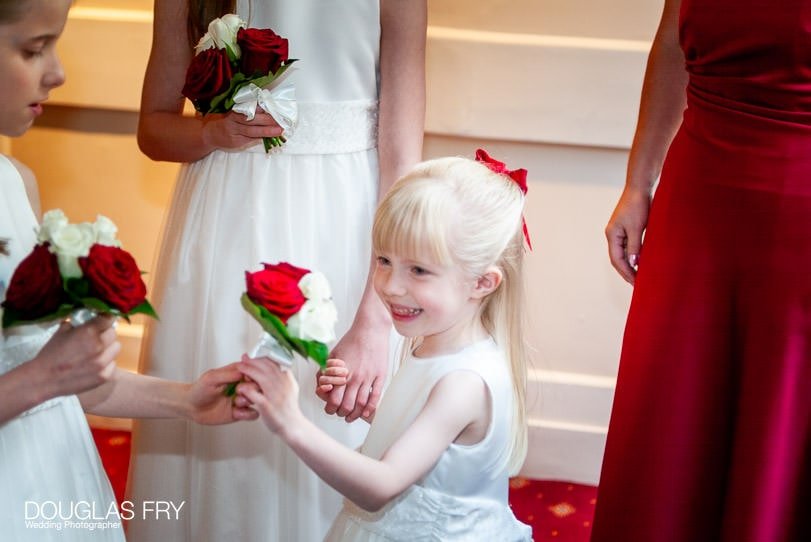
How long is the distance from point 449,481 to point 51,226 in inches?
35.5

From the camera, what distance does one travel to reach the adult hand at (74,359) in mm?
1561

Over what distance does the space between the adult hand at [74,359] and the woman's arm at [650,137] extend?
3.92 ft

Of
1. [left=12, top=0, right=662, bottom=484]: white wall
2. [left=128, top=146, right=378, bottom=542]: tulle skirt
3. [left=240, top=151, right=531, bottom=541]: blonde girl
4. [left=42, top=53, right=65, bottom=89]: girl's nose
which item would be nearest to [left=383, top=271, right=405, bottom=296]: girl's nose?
[left=240, top=151, right=531, bottom=541]: blonde girl

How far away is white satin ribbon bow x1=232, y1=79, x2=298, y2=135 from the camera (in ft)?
6.83

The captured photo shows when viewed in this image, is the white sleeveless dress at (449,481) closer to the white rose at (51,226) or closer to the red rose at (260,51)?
the red rose at (260,51)

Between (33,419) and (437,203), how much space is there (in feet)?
2.78

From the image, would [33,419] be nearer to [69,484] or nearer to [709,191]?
[69,484]

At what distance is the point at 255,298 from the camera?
60.7 inches

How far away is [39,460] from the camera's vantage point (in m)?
1.75

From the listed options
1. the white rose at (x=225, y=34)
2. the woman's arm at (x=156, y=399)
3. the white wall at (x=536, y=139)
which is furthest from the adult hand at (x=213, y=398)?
the white wall at (x=536, y=139)

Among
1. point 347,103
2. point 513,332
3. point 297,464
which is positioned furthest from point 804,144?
point 297,464

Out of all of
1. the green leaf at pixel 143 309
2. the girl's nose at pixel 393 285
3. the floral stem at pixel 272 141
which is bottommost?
the girl's nose at pixel 393 285

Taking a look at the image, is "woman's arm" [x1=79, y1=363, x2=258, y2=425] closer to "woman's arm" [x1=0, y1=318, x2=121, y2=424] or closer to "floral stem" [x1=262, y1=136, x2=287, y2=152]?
"woman's arm" [x1=0, y1=318, x2=121, y2=424]

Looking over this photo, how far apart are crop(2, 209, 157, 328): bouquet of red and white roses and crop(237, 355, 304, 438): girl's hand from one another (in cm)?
22
